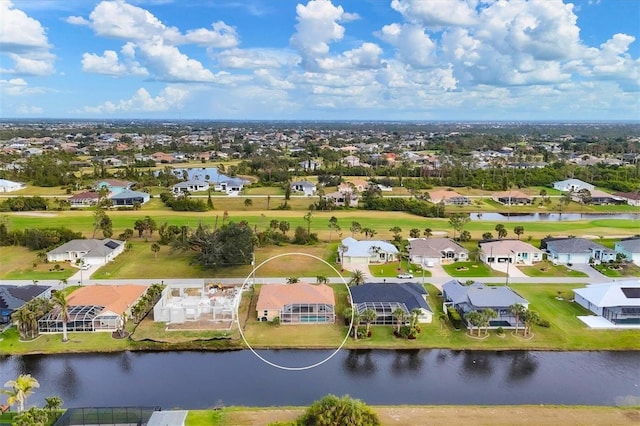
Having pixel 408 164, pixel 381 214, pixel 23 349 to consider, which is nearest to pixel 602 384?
pixel 23 349

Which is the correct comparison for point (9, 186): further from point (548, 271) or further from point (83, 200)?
point (548, 271)

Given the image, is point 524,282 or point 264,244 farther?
point 264,244

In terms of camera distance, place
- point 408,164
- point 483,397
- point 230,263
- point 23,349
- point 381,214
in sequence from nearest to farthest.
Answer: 1. point 483,397
2. point 23,349
3. point 230,263
4. point 381,214
5. point 408,164

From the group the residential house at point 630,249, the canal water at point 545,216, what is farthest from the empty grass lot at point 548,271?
the canal water at point 545,216

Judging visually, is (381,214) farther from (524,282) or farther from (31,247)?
(31,247)

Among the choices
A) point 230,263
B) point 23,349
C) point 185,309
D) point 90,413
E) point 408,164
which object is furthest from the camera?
point 408,164

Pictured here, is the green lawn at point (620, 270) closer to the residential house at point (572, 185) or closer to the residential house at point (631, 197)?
the residential house at point (631, 197)

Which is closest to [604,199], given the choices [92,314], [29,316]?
Result: [92,314]
